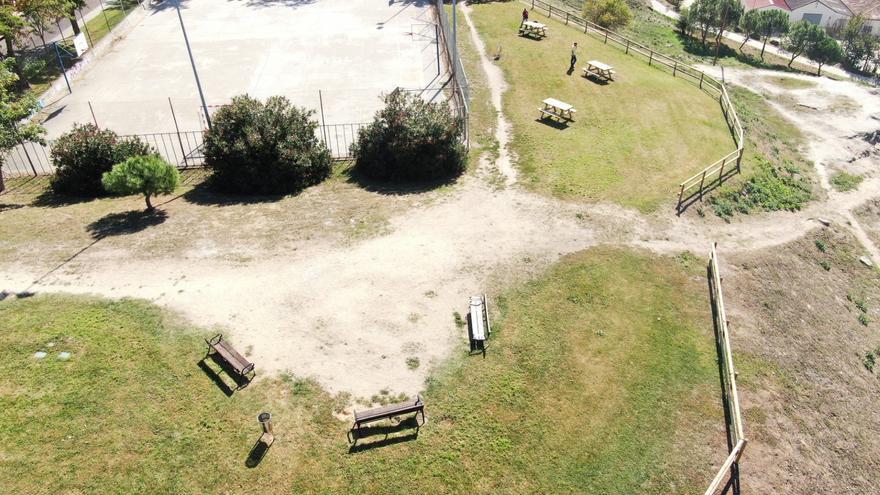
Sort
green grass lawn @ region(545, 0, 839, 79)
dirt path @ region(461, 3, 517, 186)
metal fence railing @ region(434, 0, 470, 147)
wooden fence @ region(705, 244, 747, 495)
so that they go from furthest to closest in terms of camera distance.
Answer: green grass lawn @ region(545, 0, 839, 79) < metal fence railing @ region(434, 0, 470, 147) < dirt path @ region(461, 3, 517, 186) < wooden fence @ region(705, 244, 747, 495)

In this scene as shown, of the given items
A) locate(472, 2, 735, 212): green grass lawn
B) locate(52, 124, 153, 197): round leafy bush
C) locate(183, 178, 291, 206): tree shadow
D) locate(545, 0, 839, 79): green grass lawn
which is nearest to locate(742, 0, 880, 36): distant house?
locate(545, 0, 839, 79): green grass lawn

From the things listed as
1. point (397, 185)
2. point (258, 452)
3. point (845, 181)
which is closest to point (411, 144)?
point (397, 185)

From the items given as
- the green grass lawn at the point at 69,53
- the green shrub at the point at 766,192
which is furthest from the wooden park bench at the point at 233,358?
the green grass lawn at the point at 69,53

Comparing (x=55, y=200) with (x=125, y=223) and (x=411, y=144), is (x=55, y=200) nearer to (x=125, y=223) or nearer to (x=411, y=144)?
(x=125, y=223)

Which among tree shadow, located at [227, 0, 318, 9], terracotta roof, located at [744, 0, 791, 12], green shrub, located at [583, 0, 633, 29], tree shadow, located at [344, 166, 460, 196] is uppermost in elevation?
tree shadow, located at [227, 0, 318, 9]

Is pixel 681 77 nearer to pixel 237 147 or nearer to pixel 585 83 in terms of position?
pixel 585 83

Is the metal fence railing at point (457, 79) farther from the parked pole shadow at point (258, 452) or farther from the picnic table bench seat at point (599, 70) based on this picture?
the parked pole shadow at point (258, 452)

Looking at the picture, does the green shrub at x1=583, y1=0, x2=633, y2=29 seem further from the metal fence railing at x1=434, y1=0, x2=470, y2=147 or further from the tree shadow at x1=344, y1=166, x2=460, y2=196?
the tree shadow at x1=344, y1=166, x2=460, y2=196

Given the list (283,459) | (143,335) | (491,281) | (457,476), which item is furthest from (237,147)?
(457,476)
